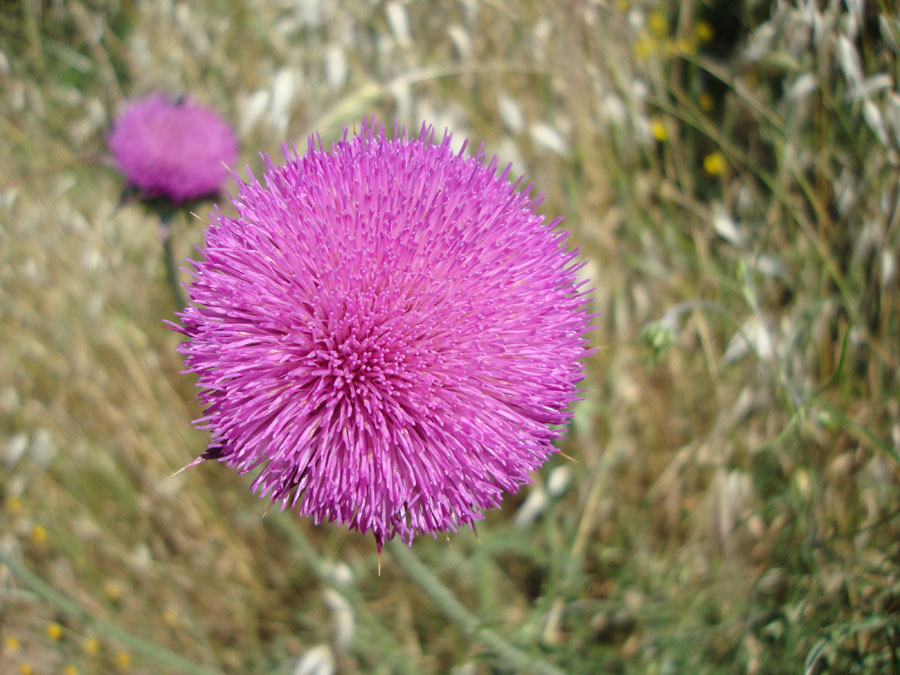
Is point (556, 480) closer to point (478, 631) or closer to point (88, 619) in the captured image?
point (478, 631)

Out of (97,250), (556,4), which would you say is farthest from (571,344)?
(97,250)

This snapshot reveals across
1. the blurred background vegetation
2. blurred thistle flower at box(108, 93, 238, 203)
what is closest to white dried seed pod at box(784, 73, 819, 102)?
the blurred background vegetation

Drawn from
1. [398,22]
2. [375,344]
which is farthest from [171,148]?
[375,344]

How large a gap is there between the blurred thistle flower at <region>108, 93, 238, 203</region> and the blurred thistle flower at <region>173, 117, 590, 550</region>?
3.51 feet

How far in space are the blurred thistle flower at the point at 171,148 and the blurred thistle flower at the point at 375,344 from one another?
1.07m

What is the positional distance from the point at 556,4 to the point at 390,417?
193 centimetres

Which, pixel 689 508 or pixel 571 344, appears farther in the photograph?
pixel 689 508

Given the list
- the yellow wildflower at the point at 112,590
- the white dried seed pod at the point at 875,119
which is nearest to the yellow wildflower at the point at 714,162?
the white dried seed pod at the point at 875,119

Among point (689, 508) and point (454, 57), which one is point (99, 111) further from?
point (689, 508)

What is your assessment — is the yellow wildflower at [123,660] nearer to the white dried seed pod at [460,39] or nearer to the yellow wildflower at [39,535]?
the yellow wildflower at [39,535]

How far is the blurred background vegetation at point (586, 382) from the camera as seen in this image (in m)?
2.05

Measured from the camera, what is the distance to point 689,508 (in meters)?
2.42

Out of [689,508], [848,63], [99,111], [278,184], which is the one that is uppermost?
[848,63]

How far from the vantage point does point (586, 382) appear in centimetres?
265
